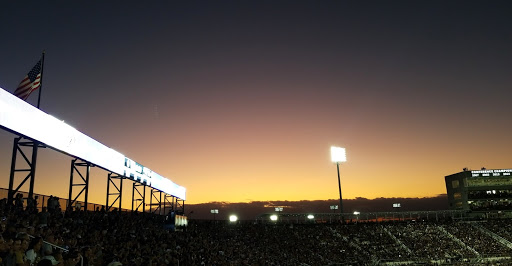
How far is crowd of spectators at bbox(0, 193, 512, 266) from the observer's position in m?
16.1

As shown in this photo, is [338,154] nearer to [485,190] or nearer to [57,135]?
[57,135]

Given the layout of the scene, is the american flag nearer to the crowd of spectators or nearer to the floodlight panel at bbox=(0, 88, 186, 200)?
the floodlight panel at bbox=(0, 88, 186, 200)

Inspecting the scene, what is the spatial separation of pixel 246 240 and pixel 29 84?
104ft

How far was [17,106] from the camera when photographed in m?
18.1

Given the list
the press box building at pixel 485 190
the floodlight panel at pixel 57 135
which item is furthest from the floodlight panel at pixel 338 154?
the press box building at pixel 485 190

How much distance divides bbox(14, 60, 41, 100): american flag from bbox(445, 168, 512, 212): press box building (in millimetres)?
85585

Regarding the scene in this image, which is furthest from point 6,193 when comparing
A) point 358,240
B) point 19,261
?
point 358,240

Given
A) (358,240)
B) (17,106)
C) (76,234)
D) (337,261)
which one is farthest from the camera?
(358,240)

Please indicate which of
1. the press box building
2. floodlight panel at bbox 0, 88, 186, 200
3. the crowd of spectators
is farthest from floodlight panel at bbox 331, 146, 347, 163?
the press box building

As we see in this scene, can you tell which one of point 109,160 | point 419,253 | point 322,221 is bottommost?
point 419,253

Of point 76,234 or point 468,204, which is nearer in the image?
point 76,234

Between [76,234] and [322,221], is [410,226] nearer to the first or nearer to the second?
[322,221]

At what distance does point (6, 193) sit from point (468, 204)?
291 ft

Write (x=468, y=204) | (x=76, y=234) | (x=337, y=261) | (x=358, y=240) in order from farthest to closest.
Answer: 1. (x=468, y=204)
2. (x=358, y=240)
3. (x=337, y=261)
4. (x=76, y=234)
